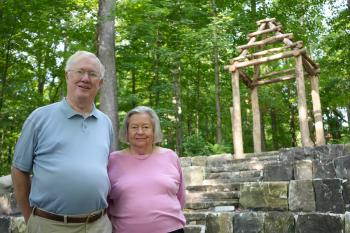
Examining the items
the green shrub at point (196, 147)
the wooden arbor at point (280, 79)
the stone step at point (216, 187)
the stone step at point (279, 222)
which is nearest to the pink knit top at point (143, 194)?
the stone step at point (279, 222)

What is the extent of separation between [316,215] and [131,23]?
30.4ft

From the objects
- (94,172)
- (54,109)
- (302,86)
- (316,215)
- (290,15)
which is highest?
(290,15)

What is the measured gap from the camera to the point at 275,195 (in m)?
4.89

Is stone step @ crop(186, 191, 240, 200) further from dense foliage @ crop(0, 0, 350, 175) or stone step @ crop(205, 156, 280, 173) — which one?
dense foliage @ crop(0, 0, 350, 175)

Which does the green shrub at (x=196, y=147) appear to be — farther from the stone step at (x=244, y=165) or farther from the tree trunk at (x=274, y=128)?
the tree trunk at (x=274, y=128)

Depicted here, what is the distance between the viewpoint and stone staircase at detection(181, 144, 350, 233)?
3.88 metres

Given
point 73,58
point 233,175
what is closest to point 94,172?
point 73,58

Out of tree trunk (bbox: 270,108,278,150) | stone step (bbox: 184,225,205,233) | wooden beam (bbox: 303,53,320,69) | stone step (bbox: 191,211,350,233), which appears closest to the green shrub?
wooden beam (bbox: 303,53,320,69)

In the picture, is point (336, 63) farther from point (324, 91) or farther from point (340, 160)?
point (340, 160)

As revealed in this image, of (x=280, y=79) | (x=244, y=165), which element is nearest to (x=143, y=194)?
(x=244, y=165)

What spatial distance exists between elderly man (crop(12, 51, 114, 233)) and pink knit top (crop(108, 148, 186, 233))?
3.3 inches

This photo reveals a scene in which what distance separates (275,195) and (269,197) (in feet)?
0.27

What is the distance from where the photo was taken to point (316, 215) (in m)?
3.75

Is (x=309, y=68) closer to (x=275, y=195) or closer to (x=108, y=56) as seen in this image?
(x=108, y=56)
